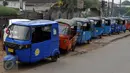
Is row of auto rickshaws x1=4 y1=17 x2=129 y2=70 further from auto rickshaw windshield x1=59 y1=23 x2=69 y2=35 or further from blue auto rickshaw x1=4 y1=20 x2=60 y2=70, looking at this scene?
auto rickshaw windshield x1=59 y1=23 x2=69 y2=35

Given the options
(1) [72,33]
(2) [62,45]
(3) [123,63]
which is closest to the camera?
(3) [123,63]

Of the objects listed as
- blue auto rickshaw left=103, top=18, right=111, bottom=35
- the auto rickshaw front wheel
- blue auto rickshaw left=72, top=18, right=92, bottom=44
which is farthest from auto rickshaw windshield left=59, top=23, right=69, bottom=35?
blue auto rickshaw left=103, top=18, right=111, bottom=35

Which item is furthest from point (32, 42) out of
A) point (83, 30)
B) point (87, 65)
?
point (83, 30)

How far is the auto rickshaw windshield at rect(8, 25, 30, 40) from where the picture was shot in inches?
470

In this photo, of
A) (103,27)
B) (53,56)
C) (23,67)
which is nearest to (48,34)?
(53,56)

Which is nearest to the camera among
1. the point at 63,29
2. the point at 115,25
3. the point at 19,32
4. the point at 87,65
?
the point at 19,32

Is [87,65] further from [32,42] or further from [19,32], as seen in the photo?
[19,32]

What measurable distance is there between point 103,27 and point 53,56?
612 inches

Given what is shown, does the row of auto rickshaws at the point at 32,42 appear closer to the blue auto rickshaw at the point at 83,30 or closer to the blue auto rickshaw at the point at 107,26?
the blue auto rickshaw at the point at 83,30

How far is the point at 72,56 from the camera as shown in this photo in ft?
52.9

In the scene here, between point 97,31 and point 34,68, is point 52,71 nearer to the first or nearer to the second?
point 34,68

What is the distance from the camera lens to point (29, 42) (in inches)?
463

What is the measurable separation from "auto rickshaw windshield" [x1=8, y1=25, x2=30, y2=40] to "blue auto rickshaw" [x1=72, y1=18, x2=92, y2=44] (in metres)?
7.77

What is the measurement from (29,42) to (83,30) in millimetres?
9555
